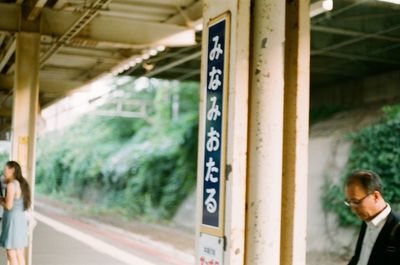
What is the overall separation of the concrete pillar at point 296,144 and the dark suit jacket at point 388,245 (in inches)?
15.7

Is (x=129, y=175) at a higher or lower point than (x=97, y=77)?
lower

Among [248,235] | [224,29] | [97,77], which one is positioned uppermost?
[97,77]

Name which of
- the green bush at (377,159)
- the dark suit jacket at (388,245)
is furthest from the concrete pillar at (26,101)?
the green bush at (377,159)

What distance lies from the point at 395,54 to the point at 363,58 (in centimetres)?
99

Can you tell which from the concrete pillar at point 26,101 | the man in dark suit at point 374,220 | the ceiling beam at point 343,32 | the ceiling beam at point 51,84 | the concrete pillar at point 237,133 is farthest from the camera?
the ceiling beam at point 51,84

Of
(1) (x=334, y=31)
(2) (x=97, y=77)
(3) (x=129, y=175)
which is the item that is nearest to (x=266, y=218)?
(1) (x=334, y=31)

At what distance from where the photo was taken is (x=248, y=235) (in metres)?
2.95

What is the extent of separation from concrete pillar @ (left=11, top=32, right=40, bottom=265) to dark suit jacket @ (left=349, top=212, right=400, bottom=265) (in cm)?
738

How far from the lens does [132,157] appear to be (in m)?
27.9

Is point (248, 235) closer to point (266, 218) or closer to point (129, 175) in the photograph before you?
point (266, 218)

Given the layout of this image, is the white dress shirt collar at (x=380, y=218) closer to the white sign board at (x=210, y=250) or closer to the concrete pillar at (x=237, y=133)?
the concrete pillar at (x=237, y=133)

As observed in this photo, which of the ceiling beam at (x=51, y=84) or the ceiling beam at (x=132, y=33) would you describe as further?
the ceiling beam at (x=51, y=84)

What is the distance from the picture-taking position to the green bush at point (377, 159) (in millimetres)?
12962

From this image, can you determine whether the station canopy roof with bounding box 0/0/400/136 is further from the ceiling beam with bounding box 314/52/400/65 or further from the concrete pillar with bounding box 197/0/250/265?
the concrete pillar with bounding box 197/0/250/265
